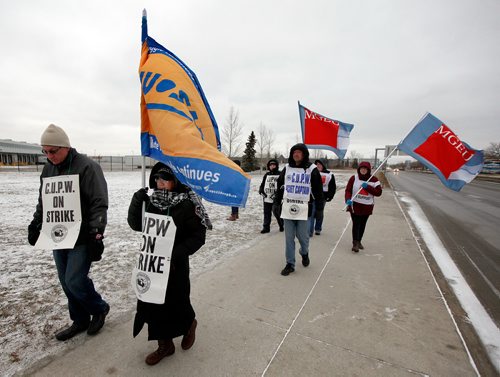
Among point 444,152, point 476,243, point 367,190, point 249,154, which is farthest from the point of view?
point 249,154

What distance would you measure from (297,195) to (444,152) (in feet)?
8.02

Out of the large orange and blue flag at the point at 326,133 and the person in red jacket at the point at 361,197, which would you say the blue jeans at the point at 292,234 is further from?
the large orange and blue flag at the point at 326,133

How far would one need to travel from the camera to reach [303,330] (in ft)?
8.98

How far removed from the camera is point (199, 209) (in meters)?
2.26

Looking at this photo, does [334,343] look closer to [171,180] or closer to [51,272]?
[171,180]

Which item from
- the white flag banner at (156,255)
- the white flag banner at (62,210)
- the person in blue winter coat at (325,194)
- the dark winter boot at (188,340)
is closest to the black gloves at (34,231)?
the white flag banner at (62,210)

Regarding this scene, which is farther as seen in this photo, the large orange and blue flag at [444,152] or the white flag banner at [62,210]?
the large orange and blue flag at [444,152]

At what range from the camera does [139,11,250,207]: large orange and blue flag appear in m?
1.95

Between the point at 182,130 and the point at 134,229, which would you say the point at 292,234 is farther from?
the point at 182,130

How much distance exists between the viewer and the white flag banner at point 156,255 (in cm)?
215

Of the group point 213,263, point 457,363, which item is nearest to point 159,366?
point 213,263

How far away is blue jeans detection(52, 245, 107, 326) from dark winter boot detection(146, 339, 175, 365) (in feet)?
2.65

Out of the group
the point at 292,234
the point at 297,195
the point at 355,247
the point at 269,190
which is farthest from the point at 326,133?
the point at 292,234

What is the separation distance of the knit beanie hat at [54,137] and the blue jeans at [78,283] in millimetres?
936
